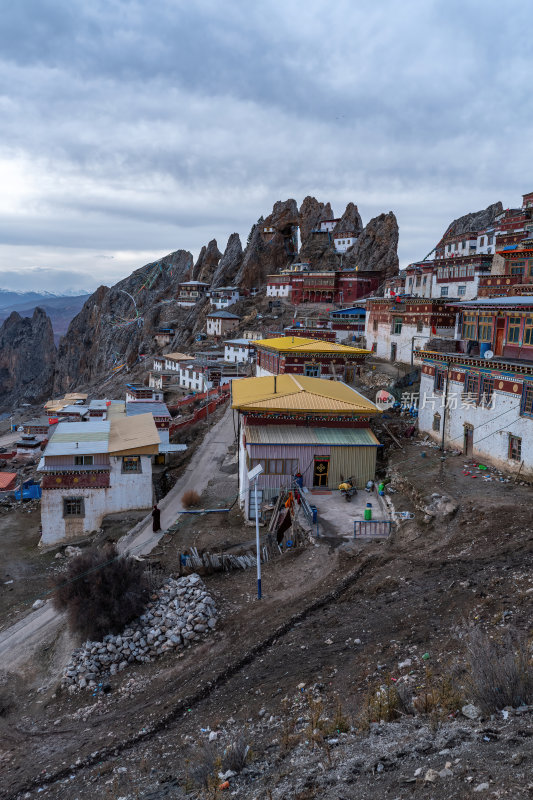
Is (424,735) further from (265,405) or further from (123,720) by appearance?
(265,405)

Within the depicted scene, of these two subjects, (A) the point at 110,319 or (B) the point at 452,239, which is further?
(A) the point at 110,319

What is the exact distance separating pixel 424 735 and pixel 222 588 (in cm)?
1116

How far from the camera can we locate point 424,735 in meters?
7.86

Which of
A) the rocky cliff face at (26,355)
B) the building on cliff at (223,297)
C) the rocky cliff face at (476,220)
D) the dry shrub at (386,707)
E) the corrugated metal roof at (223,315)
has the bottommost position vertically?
the rocky cliff face at (26,355)

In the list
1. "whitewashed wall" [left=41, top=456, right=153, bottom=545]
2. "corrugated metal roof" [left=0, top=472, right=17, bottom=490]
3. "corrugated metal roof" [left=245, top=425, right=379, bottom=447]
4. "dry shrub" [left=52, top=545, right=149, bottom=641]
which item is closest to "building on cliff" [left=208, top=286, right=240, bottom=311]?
"corrugated metal roof" [left=0, top=472, right=17, bottom=490]

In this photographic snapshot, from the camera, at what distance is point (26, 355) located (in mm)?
175500

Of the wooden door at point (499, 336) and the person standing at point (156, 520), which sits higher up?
the wooden door at point (499, 336)

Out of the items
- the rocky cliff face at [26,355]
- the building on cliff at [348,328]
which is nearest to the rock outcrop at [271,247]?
the building on cliff at [348,328]

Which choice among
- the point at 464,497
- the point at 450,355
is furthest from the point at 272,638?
the point at 450,355

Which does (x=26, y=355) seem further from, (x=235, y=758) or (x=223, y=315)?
(x=235, y=758)

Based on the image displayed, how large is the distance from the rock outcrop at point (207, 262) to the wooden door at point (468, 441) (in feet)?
384

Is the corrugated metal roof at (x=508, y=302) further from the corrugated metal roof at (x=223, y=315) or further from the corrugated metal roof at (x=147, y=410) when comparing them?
the corrugated metal roof at (x=223, y=315)

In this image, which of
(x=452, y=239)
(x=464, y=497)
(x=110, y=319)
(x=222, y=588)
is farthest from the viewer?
(x=110, y=319)

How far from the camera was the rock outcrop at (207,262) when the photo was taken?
138m
